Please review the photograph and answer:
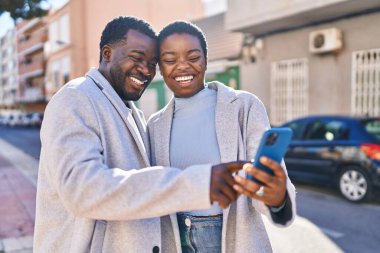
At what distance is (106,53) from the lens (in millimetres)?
1570

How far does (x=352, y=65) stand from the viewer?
971 cm

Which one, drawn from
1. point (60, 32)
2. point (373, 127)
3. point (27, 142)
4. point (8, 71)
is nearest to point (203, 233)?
point (373, 127)

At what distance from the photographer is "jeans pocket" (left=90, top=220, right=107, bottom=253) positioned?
4.18 ft

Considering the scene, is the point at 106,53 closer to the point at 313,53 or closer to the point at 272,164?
the point at 272,164

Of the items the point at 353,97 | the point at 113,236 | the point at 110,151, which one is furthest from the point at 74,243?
the point at 353,97

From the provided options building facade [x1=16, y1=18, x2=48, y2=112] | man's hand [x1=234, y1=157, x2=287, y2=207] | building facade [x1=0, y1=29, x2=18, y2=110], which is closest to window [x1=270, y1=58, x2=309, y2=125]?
man's hand [x1=234, y1=157, x2=287, y2=207]

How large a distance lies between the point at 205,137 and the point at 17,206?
5.34m

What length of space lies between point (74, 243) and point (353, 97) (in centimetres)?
974

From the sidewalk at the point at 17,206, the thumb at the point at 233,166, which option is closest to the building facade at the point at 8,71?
the sidewalk at the point at 17,206

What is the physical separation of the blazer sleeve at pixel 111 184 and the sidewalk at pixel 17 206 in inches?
135

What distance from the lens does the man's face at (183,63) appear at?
171cm

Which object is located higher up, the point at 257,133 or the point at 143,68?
the point at 143,68

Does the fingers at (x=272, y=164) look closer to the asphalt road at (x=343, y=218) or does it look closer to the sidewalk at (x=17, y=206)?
the asphalt road at (x=343, y=218)

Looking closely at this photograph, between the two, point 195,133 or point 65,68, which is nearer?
point 195,133
